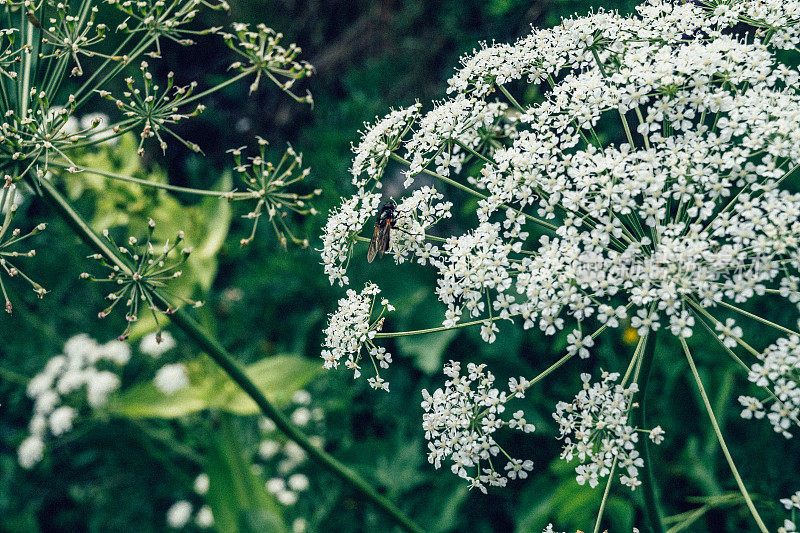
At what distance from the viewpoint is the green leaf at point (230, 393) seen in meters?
3.41

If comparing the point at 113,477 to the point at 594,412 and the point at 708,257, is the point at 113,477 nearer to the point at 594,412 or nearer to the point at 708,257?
the point at 594,412

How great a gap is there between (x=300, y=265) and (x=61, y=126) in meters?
2.77

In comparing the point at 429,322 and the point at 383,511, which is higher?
the point at 429,322

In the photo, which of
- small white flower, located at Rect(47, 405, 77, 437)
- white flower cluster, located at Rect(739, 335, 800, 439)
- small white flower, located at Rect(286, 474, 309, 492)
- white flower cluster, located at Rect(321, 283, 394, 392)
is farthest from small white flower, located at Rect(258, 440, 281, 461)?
white flower cluster, located at Rect(739, 335, 800, 439)

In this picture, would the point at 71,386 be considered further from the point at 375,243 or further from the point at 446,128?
the point at 446,128

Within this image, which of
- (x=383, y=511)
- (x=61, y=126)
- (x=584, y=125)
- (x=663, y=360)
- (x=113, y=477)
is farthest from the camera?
(x=113, y=477)

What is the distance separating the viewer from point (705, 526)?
325 centimetres

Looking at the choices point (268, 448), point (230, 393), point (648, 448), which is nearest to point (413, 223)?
point (648, 448)

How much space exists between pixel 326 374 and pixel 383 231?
9.61 ft

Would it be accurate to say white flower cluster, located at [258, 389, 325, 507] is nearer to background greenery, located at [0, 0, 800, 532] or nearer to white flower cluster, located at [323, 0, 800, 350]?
background greenery, located at [0, 0, 800, 532]

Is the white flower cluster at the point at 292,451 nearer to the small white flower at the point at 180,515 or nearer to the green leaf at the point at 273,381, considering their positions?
the small white flower at the point at 180,515

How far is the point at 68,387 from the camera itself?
4547mm

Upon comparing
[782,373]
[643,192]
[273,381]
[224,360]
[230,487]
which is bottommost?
[230,487]

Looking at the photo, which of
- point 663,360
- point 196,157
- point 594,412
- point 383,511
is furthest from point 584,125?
point 196,157
